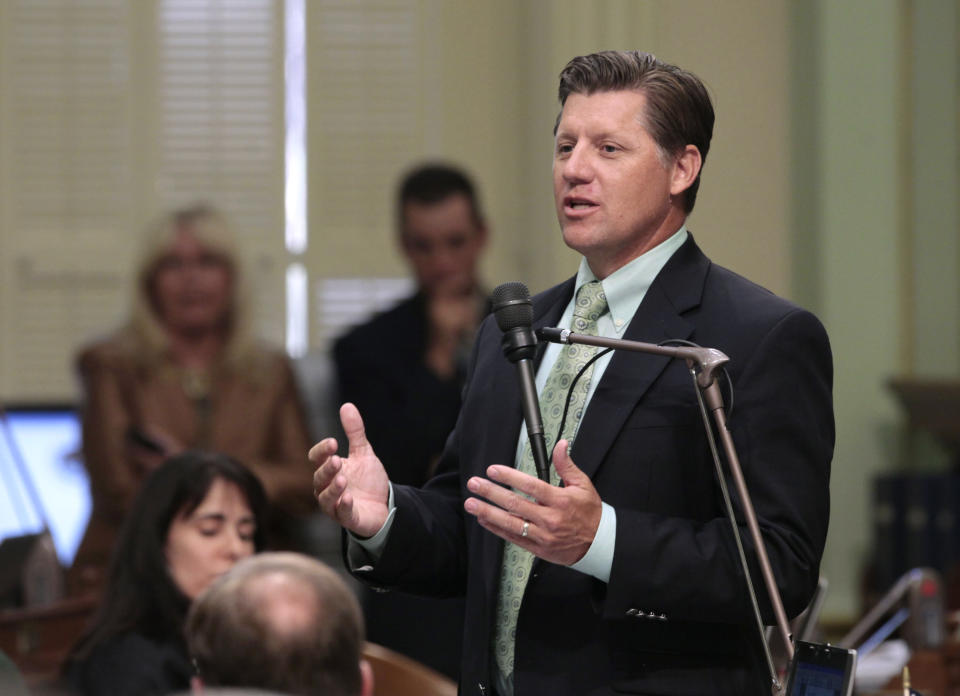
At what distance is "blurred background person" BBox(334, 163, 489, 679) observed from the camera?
3779 mm

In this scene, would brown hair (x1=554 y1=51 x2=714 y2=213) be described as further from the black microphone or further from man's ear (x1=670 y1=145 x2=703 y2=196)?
the black microphone

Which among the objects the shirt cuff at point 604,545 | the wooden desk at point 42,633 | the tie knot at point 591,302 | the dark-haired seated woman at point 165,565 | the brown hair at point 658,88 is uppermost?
the brown hair at point 658,88

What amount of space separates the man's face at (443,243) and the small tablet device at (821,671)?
256 cm

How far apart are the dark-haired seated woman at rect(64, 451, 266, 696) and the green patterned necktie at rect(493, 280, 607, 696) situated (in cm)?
107

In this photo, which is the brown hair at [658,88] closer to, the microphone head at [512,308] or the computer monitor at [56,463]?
the microphone head at [512,308]

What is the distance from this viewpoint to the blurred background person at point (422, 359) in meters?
3.78

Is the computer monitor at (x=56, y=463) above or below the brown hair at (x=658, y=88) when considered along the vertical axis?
below

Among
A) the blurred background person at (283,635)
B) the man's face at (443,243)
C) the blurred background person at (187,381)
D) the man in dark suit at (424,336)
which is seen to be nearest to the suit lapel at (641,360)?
the blurred background person at (283,635)

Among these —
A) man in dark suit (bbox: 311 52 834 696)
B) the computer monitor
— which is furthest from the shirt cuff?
the computer monitor

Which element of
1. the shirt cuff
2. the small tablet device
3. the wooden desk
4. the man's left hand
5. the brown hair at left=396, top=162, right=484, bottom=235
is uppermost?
the brown hair at left=396, top=162, right=484, bottom=235

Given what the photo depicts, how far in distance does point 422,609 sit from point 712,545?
206 cm

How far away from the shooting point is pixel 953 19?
5391mm

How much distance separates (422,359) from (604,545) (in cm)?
239

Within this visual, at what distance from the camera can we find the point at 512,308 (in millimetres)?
1835
